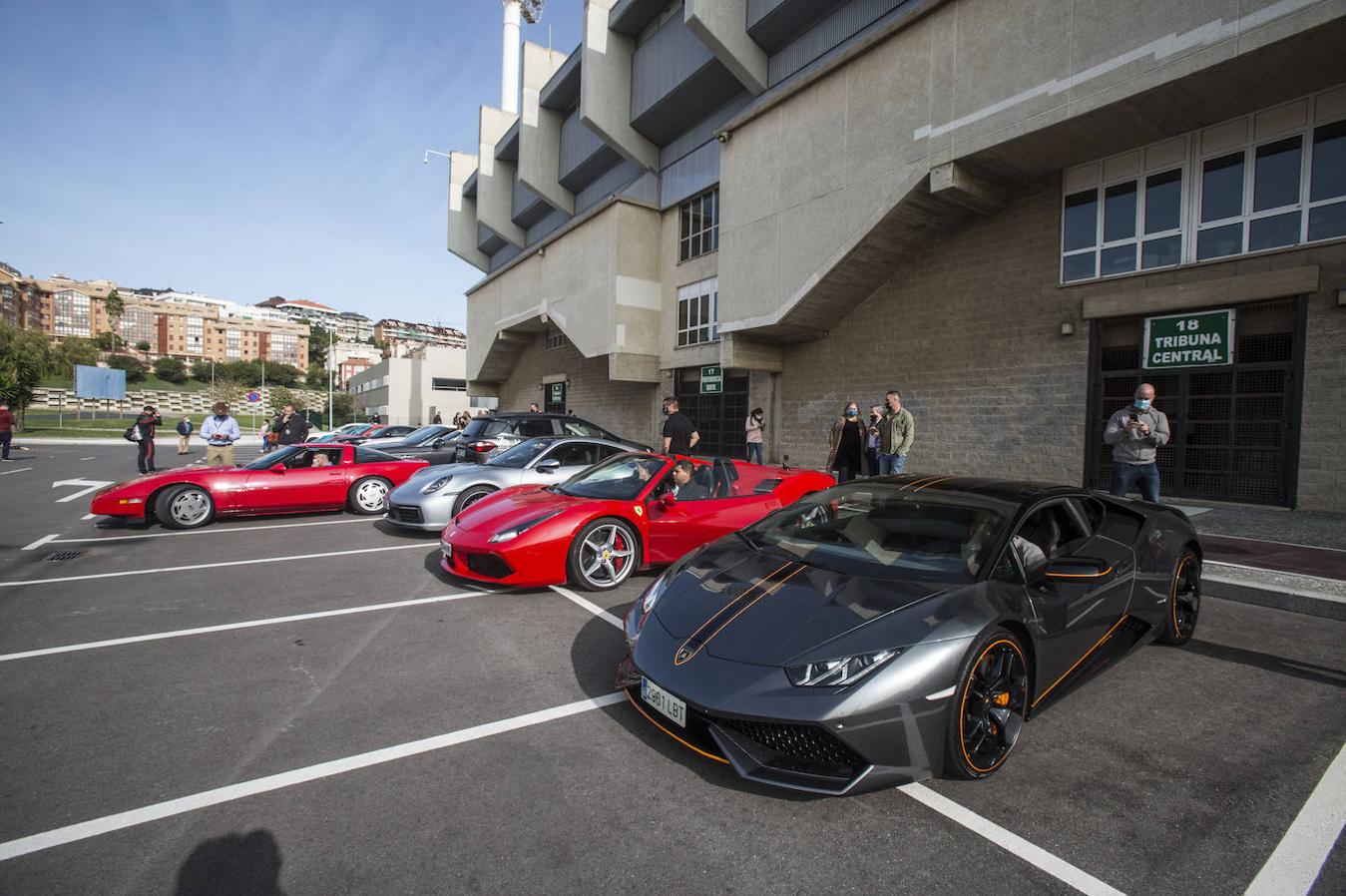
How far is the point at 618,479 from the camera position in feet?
19.1

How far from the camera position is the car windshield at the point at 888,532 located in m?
2.86

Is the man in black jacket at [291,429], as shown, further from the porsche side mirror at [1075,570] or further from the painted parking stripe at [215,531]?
the porsche side mirror at [1075,570]

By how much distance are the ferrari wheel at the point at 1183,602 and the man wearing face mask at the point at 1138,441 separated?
2.55 metres

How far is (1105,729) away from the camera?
2.92 metres

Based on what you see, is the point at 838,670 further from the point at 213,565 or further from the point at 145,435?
the point at 145,435

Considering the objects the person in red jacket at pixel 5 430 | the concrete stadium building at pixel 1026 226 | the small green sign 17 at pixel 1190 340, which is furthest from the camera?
the person in red jacket at pixel 5 430

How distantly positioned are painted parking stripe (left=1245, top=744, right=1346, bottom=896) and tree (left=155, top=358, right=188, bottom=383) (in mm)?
136992

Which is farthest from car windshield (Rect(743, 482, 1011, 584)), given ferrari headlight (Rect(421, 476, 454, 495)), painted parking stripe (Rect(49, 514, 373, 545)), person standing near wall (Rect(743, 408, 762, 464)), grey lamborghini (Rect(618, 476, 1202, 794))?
person standing near wall (Rect(743, 408, 762, 464))

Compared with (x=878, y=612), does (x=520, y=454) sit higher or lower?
higher

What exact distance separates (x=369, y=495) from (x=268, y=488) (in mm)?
1299

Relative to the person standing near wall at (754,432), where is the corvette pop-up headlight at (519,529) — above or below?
below

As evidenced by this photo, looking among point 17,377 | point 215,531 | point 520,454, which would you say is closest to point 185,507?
point 215,531

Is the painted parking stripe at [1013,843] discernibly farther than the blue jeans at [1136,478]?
No

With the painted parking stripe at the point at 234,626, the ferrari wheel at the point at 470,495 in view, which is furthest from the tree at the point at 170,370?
the painted parking stripe at the point at 234,626
